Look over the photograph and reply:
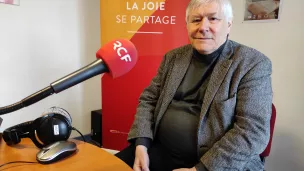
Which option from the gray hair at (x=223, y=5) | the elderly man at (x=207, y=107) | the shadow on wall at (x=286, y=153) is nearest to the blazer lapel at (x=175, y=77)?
the elderly man at (x=207, y=107)

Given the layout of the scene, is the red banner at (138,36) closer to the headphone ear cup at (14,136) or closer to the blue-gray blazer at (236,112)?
the blue-gray blazer at (236,112)

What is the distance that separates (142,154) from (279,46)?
1.25 meters

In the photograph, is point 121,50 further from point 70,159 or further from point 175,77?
point 175,77

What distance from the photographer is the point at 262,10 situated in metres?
1.77

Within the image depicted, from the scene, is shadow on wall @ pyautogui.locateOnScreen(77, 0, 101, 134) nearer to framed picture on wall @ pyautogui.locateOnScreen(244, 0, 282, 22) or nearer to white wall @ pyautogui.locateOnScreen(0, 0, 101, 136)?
white wall @ pyautogui.locateOnScreen(0, 0, 101, 136)

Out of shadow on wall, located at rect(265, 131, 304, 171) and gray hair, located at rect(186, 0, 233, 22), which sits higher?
gray hair, located at rect(186, 0, 233, 22)

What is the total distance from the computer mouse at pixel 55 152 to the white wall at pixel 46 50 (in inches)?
56.1

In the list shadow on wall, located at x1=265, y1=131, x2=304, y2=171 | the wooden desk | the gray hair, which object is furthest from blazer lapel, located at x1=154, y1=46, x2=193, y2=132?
shadow on wall, located at x1=265, y1=131, x2=304, y2=171

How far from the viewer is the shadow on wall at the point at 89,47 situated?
2518mm

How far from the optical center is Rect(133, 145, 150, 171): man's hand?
103 centimetres

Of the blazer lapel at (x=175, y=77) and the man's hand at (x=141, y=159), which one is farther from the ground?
the blazer lapel at (x=175, y=77)

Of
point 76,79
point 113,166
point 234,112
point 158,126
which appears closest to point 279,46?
point 234,112

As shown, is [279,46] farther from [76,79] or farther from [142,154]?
[76,79]

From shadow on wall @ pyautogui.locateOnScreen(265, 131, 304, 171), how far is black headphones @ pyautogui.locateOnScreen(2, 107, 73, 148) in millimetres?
1487
